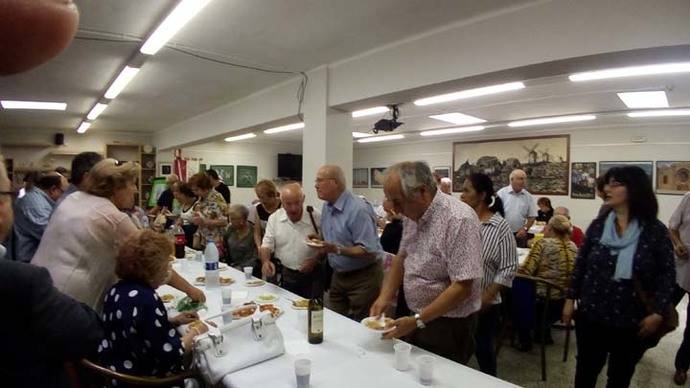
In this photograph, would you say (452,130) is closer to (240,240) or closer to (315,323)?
(240,240)

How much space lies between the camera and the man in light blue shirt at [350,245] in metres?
2.83

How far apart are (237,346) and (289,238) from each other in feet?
4.71

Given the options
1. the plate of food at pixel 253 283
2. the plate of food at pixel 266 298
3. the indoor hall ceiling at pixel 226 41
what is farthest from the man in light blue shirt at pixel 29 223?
the plate of food at pixel 266 298

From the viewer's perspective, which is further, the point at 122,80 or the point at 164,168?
the point at 164,168

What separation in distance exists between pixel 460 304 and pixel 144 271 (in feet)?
4.50

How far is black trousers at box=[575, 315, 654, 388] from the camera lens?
Result: 206cm

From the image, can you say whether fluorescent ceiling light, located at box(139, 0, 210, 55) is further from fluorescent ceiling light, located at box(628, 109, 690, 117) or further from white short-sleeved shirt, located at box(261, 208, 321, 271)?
fluorescent ceiling light, located at box(628, 109, 690, 117)

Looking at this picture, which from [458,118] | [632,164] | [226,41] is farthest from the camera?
[632,164]

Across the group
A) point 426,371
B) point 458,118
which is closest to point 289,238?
point 426,371

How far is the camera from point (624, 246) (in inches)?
80.9

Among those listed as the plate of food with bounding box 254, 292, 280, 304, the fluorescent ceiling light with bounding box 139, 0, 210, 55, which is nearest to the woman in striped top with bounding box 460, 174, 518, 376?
the plate of food with bounding box 254, 292, 280, 304

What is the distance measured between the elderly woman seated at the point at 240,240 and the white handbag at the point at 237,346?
202 cm

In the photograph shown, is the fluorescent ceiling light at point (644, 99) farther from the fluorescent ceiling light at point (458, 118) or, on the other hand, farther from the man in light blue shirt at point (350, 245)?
the man in light blue shirt at point (350, 245)

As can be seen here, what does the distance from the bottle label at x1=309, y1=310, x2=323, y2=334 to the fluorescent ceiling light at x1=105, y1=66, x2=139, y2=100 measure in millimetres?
3807
